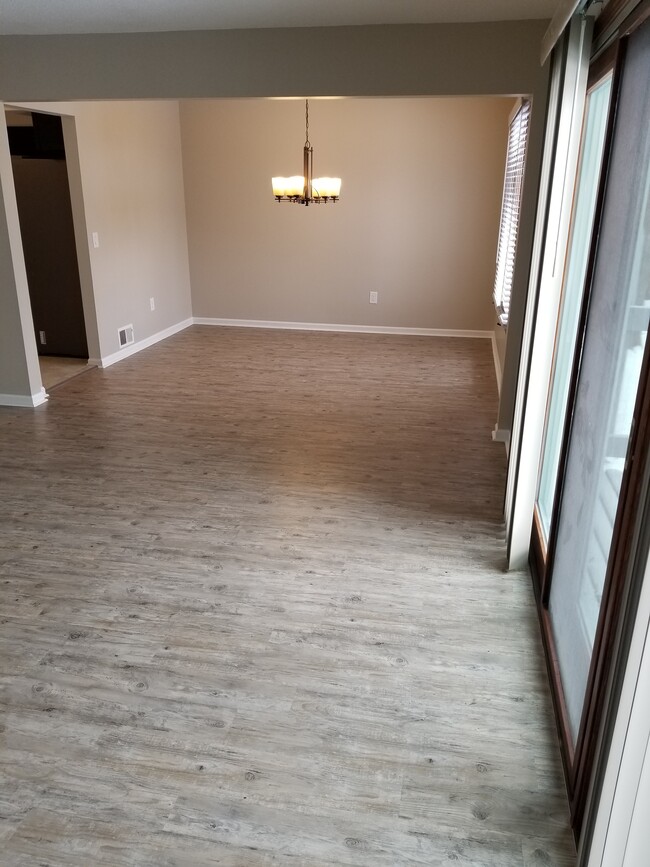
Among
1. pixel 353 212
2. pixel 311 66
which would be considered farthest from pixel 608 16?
pixel 353 212

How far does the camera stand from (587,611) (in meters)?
1.98

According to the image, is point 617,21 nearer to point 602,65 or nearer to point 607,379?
point 602,65

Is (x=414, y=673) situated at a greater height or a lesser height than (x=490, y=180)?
lesser

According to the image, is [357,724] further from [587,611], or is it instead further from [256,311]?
[256,311]

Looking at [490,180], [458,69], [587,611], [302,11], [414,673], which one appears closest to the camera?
[587,611]

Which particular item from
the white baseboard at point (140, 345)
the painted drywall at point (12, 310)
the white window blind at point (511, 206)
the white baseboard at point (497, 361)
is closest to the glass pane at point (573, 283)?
the white window blind at point (511, 206)

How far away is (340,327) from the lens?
25.7 feet

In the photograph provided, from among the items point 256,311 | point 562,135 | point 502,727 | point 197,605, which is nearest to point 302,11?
point 562,135

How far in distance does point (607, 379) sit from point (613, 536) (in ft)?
1.75

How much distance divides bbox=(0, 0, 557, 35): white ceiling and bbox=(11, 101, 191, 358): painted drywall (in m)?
1.39

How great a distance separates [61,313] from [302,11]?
3912 mm

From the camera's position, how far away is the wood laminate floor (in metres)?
1.77

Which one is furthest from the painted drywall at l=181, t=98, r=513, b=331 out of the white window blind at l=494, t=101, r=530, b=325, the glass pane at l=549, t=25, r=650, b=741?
the glass pane at l=549, t=25, r=650, b=741

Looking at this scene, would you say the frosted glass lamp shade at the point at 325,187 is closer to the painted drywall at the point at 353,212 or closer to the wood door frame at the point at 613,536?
the painted drywall at the point at 353,212
